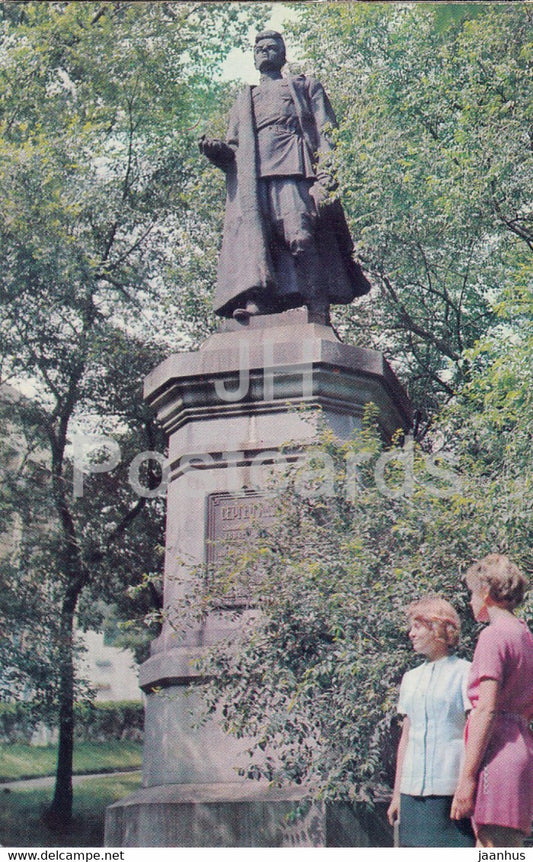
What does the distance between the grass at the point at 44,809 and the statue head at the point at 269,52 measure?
9.11 metres

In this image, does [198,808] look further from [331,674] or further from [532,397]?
[532,397]

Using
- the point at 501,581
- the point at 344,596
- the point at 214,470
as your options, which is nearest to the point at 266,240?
the point at 214,470

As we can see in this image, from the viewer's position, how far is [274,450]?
26.6 ft

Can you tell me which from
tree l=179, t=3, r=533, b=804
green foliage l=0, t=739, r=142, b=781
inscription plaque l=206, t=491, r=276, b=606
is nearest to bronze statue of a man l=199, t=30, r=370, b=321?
tree l=179, t=3, r=533, b=804

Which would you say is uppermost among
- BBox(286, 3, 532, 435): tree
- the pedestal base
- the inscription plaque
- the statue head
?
BBox(286, 3, 532, 435): tree

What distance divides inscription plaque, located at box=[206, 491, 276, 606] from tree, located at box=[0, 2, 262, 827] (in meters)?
8.84

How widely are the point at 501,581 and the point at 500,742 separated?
0.62 m

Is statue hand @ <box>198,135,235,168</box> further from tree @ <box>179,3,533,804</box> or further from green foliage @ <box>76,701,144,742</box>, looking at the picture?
green foliage @ <box>76,701,144,742</box>

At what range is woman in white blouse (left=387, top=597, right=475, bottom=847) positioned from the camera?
4516 millimetres

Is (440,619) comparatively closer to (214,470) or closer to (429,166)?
(214,470)

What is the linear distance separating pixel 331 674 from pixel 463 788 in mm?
2100

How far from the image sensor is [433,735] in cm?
462

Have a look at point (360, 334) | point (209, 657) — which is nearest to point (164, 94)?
point (360, 334)

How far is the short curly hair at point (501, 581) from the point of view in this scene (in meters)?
4.54
